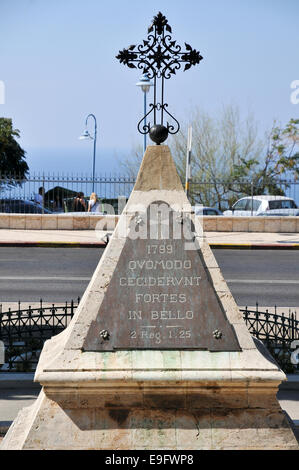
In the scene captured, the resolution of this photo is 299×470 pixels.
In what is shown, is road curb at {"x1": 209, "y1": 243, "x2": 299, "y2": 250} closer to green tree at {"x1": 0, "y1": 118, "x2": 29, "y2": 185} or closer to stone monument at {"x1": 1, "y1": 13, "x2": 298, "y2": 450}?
stone monument at {"x1": 1, "y1": 13, "x2": 298, "y2": 450}

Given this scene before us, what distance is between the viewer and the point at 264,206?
24.9 meters

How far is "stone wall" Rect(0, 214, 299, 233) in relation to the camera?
23.4 meters

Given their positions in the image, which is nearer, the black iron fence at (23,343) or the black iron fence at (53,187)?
the black iron fence at (23,343)

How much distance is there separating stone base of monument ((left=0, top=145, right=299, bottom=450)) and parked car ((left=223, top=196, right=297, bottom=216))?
19.1m

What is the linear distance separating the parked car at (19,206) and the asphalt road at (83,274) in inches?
201

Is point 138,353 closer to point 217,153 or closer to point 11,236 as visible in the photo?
point 11,236

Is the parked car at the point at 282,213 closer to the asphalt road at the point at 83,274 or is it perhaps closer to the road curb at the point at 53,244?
the asphalt road at the point at 83,274

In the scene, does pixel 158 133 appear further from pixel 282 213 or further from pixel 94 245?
pixel 282 213

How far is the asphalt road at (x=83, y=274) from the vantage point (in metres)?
12.6

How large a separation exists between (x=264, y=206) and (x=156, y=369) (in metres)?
20.0

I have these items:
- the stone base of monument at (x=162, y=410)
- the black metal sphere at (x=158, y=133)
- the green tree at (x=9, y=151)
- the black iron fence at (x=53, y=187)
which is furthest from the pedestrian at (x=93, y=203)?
the green tree at (x=9, y=151)

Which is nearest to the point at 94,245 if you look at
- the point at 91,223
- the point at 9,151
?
the point at 91,223

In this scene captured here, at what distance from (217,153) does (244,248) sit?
16224 millimetres
